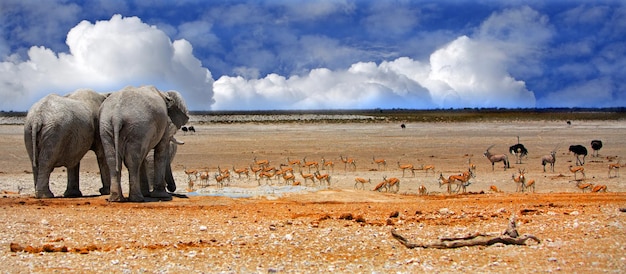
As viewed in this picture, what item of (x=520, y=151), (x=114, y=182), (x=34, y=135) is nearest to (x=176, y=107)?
(x=114, y=182)

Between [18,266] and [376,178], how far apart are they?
16.7 meters

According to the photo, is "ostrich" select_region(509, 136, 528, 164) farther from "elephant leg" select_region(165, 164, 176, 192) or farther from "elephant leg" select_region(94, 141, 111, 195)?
"elephant leg" select_region(94, 141, 111, 195)

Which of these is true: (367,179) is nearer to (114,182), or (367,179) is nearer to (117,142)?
(114,182)

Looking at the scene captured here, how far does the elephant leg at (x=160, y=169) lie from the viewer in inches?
648

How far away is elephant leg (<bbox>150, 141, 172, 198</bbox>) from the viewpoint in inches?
648

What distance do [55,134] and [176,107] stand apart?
333cm

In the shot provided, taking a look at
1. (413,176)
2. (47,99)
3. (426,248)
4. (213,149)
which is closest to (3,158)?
(213,149)

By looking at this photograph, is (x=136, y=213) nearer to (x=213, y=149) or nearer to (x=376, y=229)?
(x=376, y=229)

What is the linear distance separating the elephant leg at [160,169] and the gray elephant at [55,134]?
195cm

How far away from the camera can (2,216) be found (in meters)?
12.2

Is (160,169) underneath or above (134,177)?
above

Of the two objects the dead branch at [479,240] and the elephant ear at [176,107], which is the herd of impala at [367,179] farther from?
the dead branch at [479,240]

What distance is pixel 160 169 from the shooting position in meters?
16.5

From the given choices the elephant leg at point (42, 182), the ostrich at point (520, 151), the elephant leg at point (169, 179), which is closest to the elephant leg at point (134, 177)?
the elephant leg at point (42, 182)
